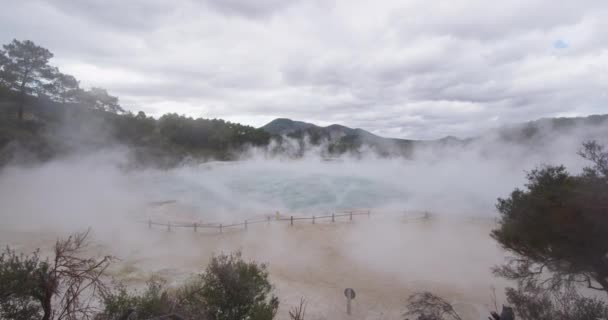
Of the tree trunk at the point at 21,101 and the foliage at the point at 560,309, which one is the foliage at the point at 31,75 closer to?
the tree trunk at the point at 21,101

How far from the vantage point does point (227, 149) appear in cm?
4188

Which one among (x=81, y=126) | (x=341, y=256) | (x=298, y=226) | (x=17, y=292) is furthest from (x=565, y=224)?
(x=81, y=126)

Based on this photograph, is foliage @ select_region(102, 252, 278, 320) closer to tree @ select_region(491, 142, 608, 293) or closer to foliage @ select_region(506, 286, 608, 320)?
foliage @ select_region(506, 286, 608, 320)

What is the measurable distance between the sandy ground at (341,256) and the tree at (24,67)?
1388 centimetres

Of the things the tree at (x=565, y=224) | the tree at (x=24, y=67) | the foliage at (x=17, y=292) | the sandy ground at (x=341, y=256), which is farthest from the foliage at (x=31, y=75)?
the tree at (x=565, y=224)

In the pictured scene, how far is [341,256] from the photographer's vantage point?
11.7m

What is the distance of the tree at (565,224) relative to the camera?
5.51 m

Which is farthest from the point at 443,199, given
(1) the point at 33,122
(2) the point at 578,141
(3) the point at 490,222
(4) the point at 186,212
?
(1) the point at 33,122

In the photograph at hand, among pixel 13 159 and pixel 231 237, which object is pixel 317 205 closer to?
pixel 231 237

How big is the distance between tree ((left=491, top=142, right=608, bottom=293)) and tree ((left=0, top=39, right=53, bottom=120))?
1139 inches

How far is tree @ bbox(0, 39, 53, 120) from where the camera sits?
829 inches

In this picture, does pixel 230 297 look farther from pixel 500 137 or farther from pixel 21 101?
pixel 500 137

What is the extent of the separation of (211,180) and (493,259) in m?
20.0

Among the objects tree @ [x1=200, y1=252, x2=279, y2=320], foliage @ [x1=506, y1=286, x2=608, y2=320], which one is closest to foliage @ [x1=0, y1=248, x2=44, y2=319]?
tree @ [x1=200, y1=252, x2=279, y2=320]
